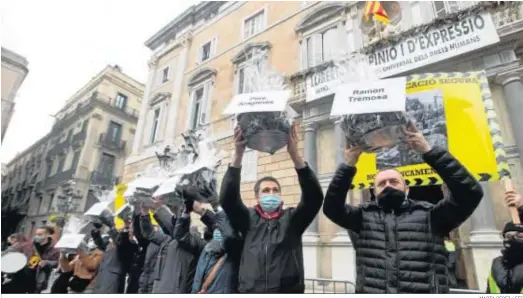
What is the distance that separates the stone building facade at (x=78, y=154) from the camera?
1117 centimetres

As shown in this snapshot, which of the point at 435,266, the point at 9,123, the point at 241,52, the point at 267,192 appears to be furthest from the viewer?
the point at 241,52

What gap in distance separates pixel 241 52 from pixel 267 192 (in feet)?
26.6

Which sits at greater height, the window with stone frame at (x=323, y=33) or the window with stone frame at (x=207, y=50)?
the window with stone frame at (x=207, y=50)

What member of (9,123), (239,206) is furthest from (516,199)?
(9,123)

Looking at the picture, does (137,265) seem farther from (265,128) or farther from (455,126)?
(455,126)

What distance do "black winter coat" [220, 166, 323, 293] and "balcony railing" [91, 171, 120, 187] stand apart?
14548mm

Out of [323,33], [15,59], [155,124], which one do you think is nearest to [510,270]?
[15,59]

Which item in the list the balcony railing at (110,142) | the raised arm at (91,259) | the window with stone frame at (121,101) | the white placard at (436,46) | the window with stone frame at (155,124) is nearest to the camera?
the raised arm at (91,259)

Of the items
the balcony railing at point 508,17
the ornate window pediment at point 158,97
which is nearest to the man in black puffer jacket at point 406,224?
the balcony railing at point 508,17

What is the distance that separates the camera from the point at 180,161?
3748 millimetres

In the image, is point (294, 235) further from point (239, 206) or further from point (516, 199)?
point (516, 199)

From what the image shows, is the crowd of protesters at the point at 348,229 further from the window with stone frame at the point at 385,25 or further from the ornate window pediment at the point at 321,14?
the ornate window pediment at the point at 321,14

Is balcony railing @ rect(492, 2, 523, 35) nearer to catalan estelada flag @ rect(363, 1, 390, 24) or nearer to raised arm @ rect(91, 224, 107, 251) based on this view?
catalan estelada flag @ rect(363, 1, 390, 24)

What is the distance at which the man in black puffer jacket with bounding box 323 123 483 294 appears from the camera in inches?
54.9
